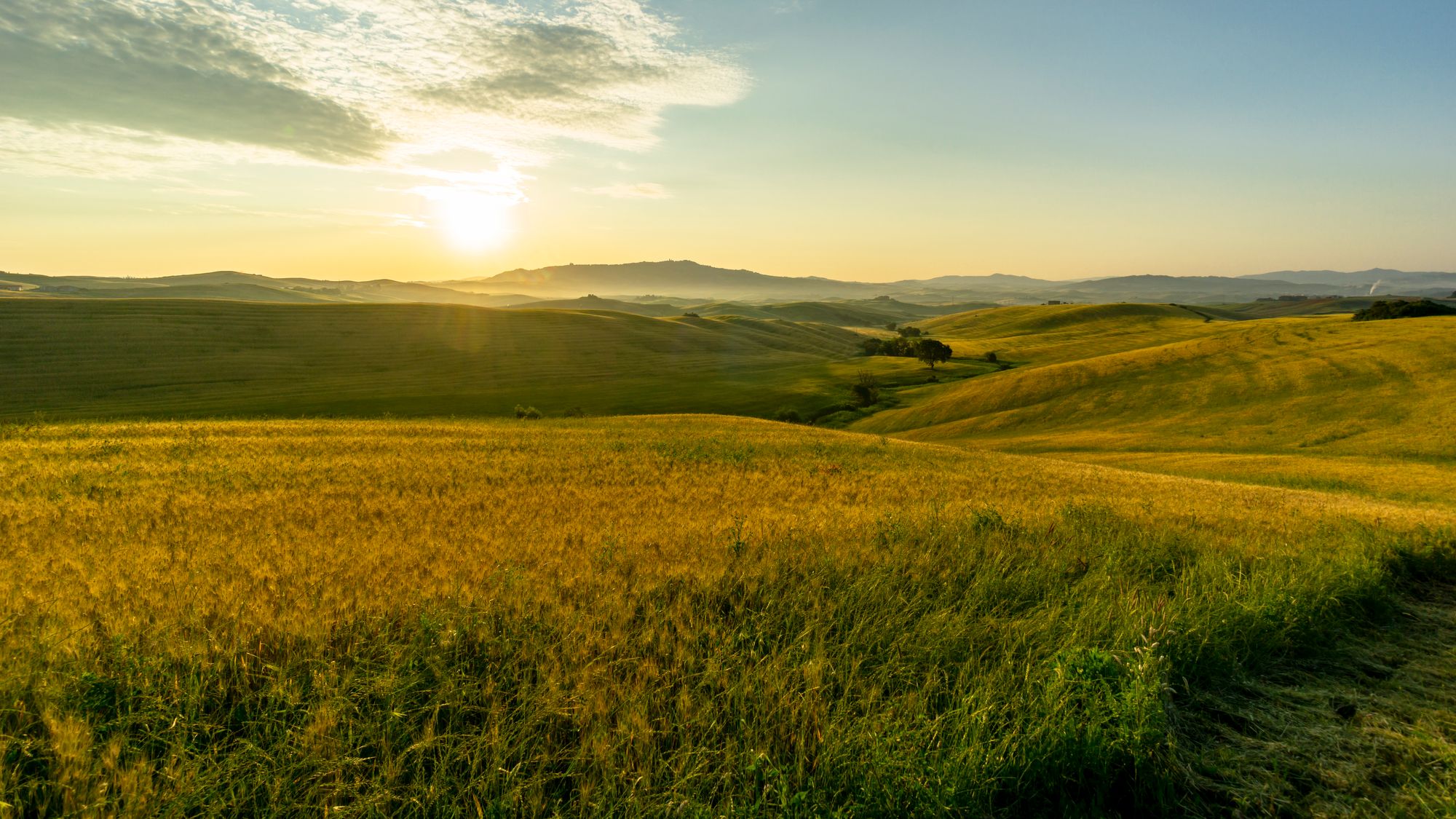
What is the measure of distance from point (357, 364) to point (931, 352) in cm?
9588

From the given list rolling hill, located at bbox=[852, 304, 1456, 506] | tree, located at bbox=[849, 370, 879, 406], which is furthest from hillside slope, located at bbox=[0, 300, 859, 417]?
rolling hill, located at bbox=[852, 304, 1456, 506]

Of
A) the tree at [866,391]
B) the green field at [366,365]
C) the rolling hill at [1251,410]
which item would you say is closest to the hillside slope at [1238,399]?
the rolling hill at [1251,410]

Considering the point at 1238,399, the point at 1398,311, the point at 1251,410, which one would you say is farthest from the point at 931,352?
the point at 1398,311

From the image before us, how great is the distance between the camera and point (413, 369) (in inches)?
3780

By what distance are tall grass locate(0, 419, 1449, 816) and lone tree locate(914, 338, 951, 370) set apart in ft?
328

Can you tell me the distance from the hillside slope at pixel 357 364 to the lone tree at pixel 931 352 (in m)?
16.9

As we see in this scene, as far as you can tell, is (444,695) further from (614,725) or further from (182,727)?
(182,727)

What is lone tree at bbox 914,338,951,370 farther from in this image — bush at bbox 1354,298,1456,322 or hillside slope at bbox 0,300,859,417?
bush at bbox 1354,298,1456,322

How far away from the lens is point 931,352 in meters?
107

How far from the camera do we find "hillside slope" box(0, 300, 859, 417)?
70062mm

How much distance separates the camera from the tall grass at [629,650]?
343 cm

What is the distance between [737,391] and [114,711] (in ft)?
285

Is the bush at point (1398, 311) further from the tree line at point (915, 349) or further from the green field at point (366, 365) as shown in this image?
the green field at point (366, 365)

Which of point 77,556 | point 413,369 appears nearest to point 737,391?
point 413,369
